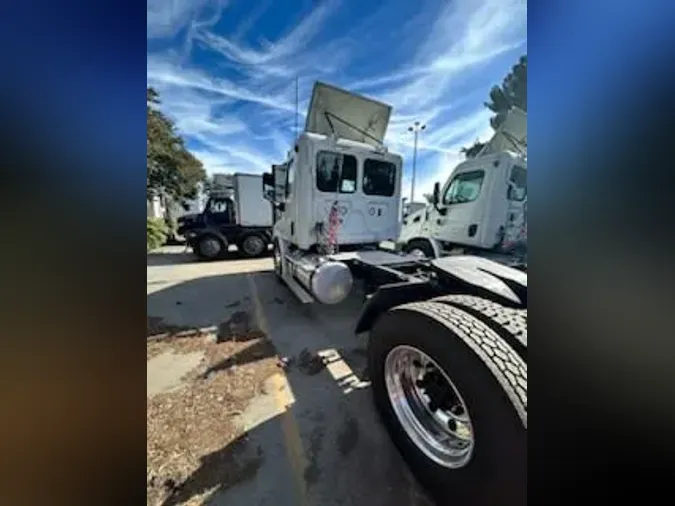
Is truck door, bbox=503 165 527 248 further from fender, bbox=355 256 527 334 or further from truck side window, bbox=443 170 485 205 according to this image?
fender, bbox=355 256 527 334

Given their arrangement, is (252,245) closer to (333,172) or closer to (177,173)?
(177,173)

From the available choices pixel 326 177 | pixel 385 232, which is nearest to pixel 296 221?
A: pixel 326 177

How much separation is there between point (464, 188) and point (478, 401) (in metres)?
5.33

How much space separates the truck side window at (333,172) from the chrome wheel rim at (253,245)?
7647mm

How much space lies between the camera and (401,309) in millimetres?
2078

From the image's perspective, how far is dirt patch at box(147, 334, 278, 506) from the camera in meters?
2.00

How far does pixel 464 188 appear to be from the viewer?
20.5 ft

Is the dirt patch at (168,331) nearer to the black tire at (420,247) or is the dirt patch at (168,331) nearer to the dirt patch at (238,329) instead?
the dirt patch at (238,329)
